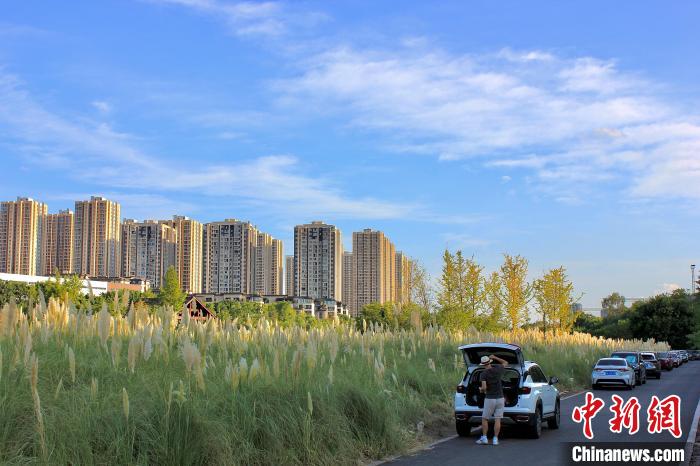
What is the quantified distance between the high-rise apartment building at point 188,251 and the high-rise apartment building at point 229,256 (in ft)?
8.30

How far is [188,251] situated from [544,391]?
154031 mm

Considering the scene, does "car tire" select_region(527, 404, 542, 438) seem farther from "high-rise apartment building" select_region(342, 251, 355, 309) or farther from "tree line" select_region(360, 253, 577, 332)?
"high-rise apartment building" select_region(342, 251, 355, 309)

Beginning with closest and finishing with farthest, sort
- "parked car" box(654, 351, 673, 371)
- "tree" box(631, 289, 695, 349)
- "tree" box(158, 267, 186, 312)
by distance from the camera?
"parked car" box(654, 351, 673, 371), "tree" box(158, 267, 186, 312), "tree" box(631, 289, 695, 349)

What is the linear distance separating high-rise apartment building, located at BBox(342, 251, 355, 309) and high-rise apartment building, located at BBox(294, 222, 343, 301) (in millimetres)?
970

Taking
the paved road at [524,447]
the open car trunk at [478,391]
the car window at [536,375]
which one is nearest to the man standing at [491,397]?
the paved road at [524,447]

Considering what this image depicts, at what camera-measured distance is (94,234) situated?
158375 mm

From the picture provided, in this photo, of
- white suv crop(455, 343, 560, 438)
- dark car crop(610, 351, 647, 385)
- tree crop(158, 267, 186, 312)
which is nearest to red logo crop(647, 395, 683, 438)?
white suv crop(455, 343, 560, 438)

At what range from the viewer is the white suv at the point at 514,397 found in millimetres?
14070

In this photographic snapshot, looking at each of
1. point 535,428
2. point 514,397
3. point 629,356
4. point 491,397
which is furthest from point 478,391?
point 629,356

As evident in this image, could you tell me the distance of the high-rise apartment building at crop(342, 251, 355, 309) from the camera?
166625 mm

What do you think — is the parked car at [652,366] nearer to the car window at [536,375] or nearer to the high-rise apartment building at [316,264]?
the car window at [536,375]

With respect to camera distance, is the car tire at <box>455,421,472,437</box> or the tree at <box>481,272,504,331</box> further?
the tree at <box>481,272,504,331</box>

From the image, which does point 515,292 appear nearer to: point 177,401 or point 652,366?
point 652,366

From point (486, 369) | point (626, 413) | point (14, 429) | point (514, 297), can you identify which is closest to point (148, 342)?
point (14, 429)
